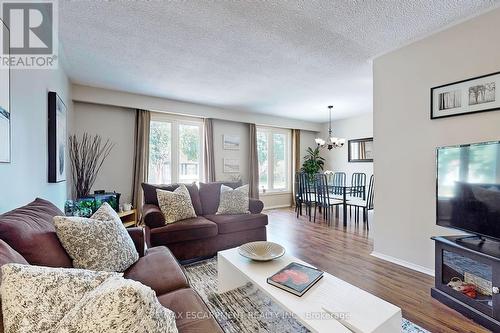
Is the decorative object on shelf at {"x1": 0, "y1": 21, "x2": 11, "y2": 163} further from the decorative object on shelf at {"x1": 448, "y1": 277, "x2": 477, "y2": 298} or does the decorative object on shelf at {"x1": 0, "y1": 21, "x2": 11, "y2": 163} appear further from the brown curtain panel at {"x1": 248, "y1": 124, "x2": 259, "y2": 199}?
the brown curtain panel at {"x1": 248, "y1": 124, "x2": 259, "y2": 199}

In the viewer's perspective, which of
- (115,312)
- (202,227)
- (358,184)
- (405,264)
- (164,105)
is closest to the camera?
(115,312)

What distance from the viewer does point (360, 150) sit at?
19.8 feet

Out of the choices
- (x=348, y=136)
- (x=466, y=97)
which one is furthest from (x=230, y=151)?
(x=466, y=97)

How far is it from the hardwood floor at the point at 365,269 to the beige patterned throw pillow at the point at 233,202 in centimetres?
79

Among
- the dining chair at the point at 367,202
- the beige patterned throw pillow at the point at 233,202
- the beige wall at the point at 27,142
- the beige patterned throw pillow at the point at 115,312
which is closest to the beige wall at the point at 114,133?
the beige wall at the point at 27,142

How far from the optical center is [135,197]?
4312 mm

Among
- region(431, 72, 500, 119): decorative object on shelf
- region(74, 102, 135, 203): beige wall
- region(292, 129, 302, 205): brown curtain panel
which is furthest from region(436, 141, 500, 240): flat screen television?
region(292, 129, 302, 205): brown curtain panel

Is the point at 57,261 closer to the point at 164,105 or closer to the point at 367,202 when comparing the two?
the point at 164,105

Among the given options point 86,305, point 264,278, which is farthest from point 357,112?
point 86,305

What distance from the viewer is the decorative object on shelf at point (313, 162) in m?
6.67

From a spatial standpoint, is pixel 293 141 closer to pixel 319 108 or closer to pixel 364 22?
pixel 319 108

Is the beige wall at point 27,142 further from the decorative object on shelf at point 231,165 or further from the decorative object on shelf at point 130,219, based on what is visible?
the decorative object on shelf at point 231,165

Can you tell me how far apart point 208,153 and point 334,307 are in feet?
14.2

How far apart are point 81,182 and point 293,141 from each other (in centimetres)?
505
